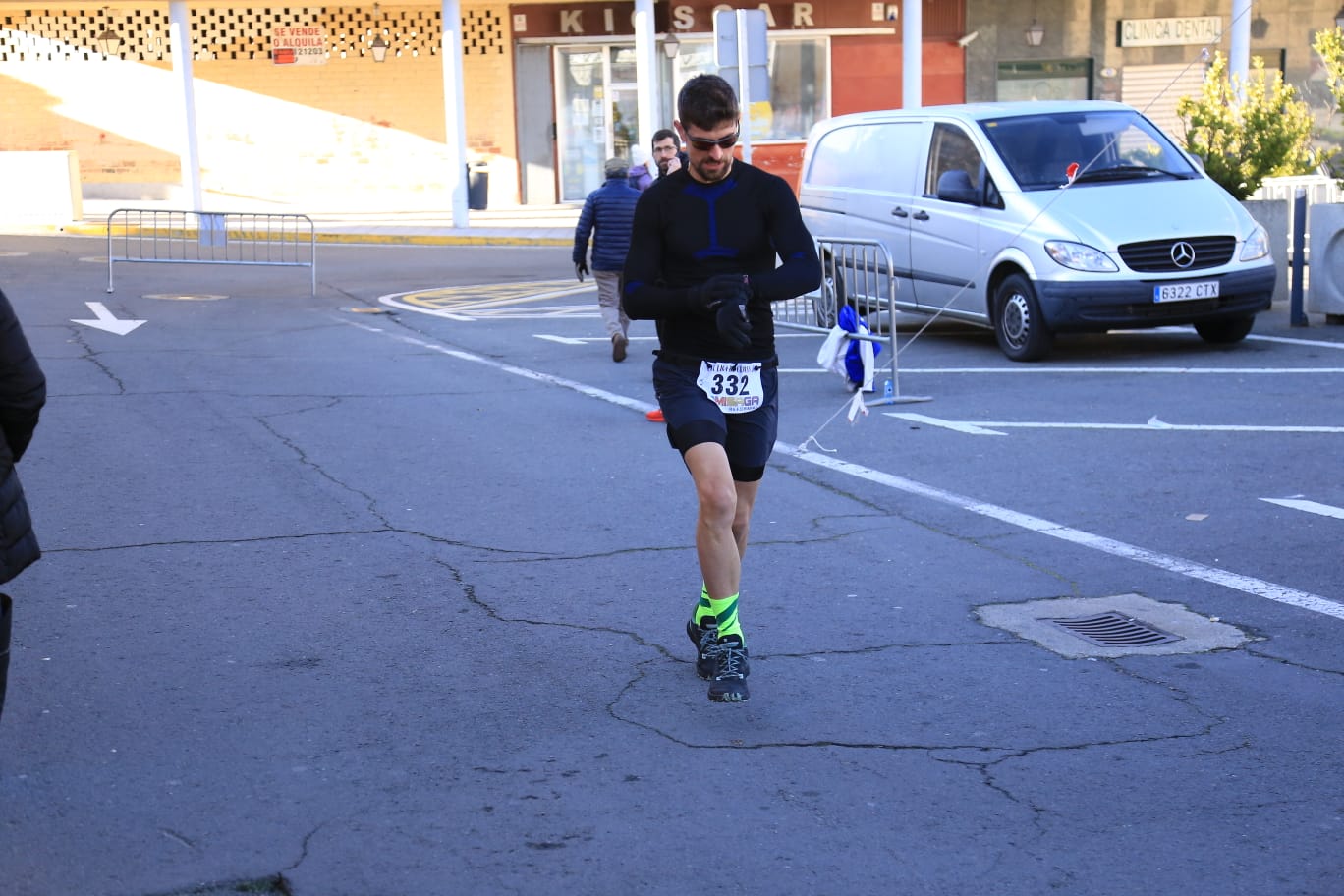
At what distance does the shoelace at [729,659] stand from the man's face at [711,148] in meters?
1.46

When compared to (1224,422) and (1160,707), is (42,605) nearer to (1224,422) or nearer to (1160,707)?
(1160,707)

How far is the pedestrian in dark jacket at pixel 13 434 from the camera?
377cm

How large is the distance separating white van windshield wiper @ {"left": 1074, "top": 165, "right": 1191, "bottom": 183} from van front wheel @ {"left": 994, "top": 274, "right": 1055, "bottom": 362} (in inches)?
38.8

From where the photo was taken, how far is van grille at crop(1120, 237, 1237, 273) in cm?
1182

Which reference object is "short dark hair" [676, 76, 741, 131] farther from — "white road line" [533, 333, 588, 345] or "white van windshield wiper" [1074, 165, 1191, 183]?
"white road line" [533, 333, 588, 345]

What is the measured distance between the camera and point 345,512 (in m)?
7.71

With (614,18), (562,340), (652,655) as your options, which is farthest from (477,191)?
(652,655)

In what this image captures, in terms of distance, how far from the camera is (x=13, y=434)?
392 centimetres

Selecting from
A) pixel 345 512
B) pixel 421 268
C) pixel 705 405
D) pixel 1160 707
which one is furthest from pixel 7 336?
pixel 421 268

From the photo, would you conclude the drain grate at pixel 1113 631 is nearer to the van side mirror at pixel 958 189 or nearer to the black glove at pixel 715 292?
the black glove at pixel 715 292

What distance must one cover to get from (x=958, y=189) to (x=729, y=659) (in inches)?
326

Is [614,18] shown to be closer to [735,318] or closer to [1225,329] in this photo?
[1225,329]

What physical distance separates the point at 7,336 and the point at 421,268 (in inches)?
722

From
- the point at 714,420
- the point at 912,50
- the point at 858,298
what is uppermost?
the point at 912,50
